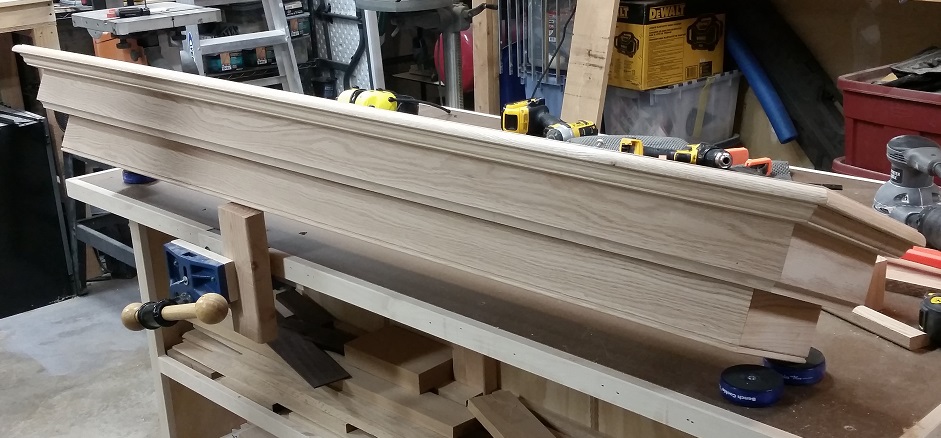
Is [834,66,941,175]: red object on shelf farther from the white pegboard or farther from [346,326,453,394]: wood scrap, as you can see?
the white pegboard

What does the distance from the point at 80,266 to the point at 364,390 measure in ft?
7.00

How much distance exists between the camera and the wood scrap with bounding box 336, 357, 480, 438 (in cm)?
130

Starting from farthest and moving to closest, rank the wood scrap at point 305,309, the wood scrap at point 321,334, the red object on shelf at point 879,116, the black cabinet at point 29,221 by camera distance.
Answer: the black cabinet at point 29,221 → the red object on shelf at point 879,116 → the wood scrap at point 305,309 → the wood scrap at point 321,334

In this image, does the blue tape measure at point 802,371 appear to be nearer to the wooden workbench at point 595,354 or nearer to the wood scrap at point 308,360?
the wooden workbench at point 595,354

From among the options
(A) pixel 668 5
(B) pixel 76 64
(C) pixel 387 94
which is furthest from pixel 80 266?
(A) pixel 668 5

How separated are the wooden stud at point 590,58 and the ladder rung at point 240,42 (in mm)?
1336

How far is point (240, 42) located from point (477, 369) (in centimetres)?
235

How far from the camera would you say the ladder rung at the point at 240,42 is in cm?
323

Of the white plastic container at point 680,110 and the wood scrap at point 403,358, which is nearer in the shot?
the wood scrap at point 403,358

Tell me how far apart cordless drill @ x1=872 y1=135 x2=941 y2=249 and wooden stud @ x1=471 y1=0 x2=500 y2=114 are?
5.97 feet

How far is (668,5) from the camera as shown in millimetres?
2689

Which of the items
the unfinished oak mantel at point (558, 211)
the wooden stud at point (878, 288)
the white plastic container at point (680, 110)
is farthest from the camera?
the white plastic container at point (680, 110)

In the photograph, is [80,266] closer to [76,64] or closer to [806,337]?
[76,64]

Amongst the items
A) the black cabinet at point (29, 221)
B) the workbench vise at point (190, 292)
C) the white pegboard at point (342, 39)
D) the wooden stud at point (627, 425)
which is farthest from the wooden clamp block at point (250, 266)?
the white pegboard at point (342, 39)
